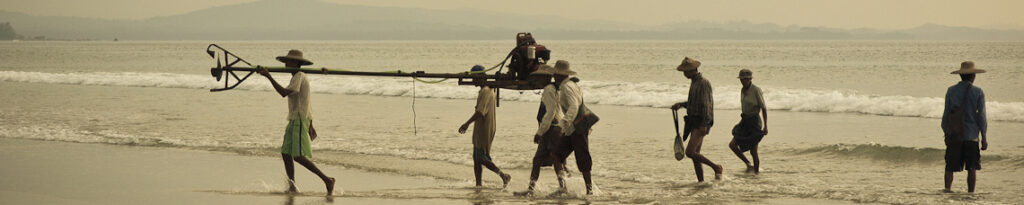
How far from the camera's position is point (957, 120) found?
8.69m

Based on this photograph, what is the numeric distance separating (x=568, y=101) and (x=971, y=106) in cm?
344

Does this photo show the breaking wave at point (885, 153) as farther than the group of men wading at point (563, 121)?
Yes

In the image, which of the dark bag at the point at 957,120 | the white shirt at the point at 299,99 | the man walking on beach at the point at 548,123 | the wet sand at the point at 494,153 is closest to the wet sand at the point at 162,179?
the wet sand at the point at 494,153

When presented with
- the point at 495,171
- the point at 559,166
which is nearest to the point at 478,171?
the point at 495,171

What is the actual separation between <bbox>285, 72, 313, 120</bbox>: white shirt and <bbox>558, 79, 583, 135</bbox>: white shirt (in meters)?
2.08

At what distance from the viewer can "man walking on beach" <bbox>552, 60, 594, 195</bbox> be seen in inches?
320

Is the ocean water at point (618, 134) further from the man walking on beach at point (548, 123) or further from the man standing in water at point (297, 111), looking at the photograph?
the man standing in water at point (297, 111)

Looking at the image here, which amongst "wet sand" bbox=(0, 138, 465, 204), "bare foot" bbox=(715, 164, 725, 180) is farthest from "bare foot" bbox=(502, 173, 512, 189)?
"bare foot" bbox=(715, 164, 725, 180)

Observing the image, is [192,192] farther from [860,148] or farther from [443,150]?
[860,148]

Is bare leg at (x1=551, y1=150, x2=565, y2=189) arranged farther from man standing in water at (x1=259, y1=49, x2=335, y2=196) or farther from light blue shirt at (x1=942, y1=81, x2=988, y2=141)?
light blue shirt at (x1=942, y1=81, x2=988, y2=141)

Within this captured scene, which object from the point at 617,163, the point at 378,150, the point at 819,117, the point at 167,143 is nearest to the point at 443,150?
the point at 378,150

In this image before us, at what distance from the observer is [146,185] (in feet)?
31.5

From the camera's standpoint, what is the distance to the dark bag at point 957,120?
862cm

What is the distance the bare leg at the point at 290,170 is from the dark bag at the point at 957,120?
18.5ft
